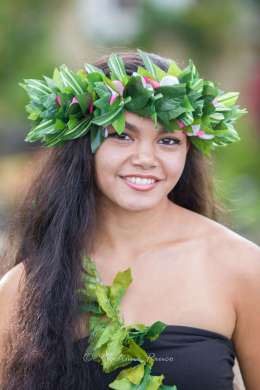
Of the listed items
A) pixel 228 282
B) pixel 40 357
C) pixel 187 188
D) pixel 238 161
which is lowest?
pixel 238 161

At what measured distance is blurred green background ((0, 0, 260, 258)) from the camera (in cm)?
2238

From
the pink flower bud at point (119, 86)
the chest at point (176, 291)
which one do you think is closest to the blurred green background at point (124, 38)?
the chest at point (176, 291)

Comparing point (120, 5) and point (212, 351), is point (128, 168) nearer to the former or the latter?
point (212, 351)

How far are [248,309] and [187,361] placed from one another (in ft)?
0.90

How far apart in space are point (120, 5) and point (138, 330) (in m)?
23.4

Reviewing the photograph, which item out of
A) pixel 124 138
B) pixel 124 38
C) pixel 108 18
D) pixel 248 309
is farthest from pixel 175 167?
pixel 108 18

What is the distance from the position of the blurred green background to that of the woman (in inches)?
651

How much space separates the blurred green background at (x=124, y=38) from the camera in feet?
73.4

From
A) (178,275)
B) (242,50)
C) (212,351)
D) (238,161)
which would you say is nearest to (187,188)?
(178,275)

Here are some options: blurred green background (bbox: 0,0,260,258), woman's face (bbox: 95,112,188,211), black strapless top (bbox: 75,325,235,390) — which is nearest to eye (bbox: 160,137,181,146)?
woman's face (bbox: 95,112,188,211)

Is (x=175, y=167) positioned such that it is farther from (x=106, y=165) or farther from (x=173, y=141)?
(x=106, y=165)

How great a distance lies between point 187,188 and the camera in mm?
4270

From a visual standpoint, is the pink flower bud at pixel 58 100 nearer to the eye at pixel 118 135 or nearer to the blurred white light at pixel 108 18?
the eye at pixel 118 135

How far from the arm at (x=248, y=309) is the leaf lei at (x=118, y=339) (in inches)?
11.6
